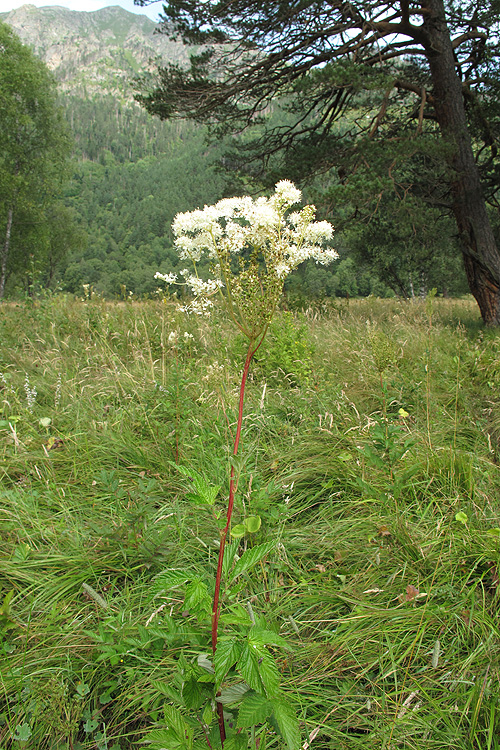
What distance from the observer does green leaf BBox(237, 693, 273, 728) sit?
2.73ft

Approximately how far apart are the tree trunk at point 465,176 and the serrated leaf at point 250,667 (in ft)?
24.5

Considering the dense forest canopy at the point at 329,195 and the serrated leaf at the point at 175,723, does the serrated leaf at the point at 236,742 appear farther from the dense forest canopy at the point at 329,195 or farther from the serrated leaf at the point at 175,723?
the dense forest canopy at the point at 329,195

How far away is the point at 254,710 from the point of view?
33.9 inches

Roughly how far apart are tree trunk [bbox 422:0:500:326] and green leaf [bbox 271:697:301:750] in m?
7.46

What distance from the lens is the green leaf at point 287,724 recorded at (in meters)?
0.83

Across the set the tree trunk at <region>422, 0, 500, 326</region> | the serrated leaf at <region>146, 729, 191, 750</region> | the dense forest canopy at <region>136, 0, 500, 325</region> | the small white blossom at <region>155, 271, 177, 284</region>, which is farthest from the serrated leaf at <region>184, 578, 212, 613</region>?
the tree trunk at <region>422, 0, 500, 326</region>

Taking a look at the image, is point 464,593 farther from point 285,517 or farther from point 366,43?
point 366,43

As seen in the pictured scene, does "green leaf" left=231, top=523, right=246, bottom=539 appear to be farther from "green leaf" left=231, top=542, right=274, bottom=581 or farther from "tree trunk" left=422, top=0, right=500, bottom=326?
"tree trunk" left=422, top=0, right=500, bottom=326

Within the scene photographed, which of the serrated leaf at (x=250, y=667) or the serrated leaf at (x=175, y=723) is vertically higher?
the serrated leaf at (x=250, y=667)

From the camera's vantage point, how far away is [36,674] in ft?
4.70

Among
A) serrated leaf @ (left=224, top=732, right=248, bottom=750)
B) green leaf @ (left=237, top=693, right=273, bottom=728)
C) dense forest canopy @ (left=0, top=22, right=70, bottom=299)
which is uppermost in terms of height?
dense forest canopy @ (left=0, top=22, right=70, bottom=299)

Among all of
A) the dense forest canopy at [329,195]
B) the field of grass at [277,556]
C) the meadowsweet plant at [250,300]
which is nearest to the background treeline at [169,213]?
the dense forest canopy at [329,195]

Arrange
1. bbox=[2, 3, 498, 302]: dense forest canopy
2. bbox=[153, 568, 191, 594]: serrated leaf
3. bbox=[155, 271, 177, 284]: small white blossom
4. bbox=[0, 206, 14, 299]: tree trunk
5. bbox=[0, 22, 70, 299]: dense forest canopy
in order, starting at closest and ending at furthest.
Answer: bbox=[153, 568, 191, 594]: serrated leaf → bbox=[155, 271, 177, 284]: small white blossom → bbox=[2, 3, 498, 302]: dense forest canopy → bbox=[0, 22, 70, 299]: dense forest canopy → bbox=[0, 206, 14, 299]: tree trunk

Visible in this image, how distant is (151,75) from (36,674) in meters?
9.67
